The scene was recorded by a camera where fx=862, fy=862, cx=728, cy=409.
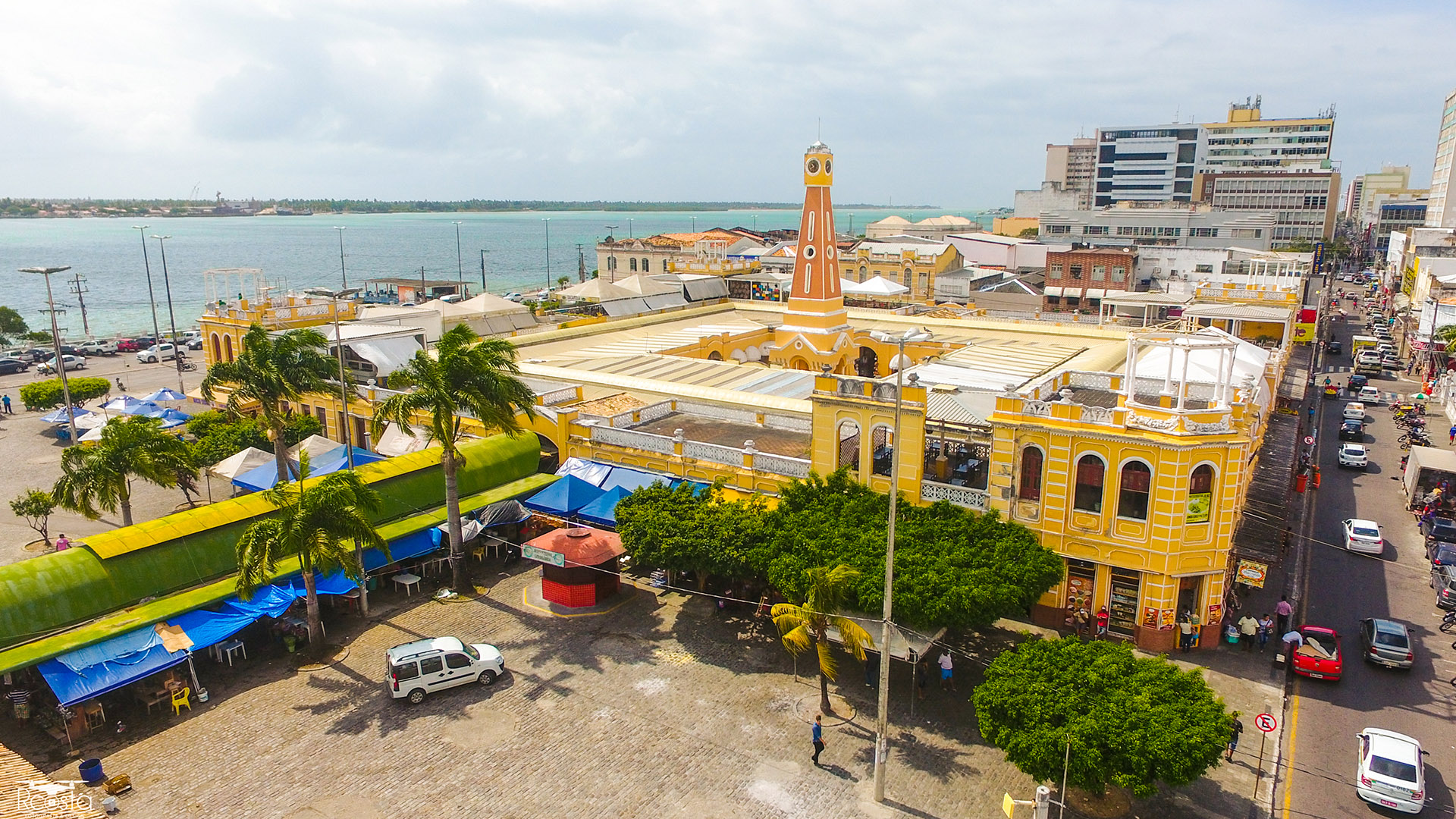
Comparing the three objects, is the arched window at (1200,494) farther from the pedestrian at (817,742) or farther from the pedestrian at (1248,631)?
the pedestrian at (817,742)

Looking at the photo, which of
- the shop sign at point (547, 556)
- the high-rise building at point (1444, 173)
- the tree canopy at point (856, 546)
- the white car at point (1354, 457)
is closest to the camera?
the tree canopy at point (856, 546)

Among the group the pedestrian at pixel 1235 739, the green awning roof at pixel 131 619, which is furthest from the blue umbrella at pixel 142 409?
the pedestrian at pixel 1235 739

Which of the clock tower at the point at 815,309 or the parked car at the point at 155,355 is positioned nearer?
the clock tower at the point at 815,309

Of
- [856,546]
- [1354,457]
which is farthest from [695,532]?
[1354,457]

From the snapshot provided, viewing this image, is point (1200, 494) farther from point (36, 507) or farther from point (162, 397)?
point (162, 397)

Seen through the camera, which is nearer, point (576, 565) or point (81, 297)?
point (576, 565)
